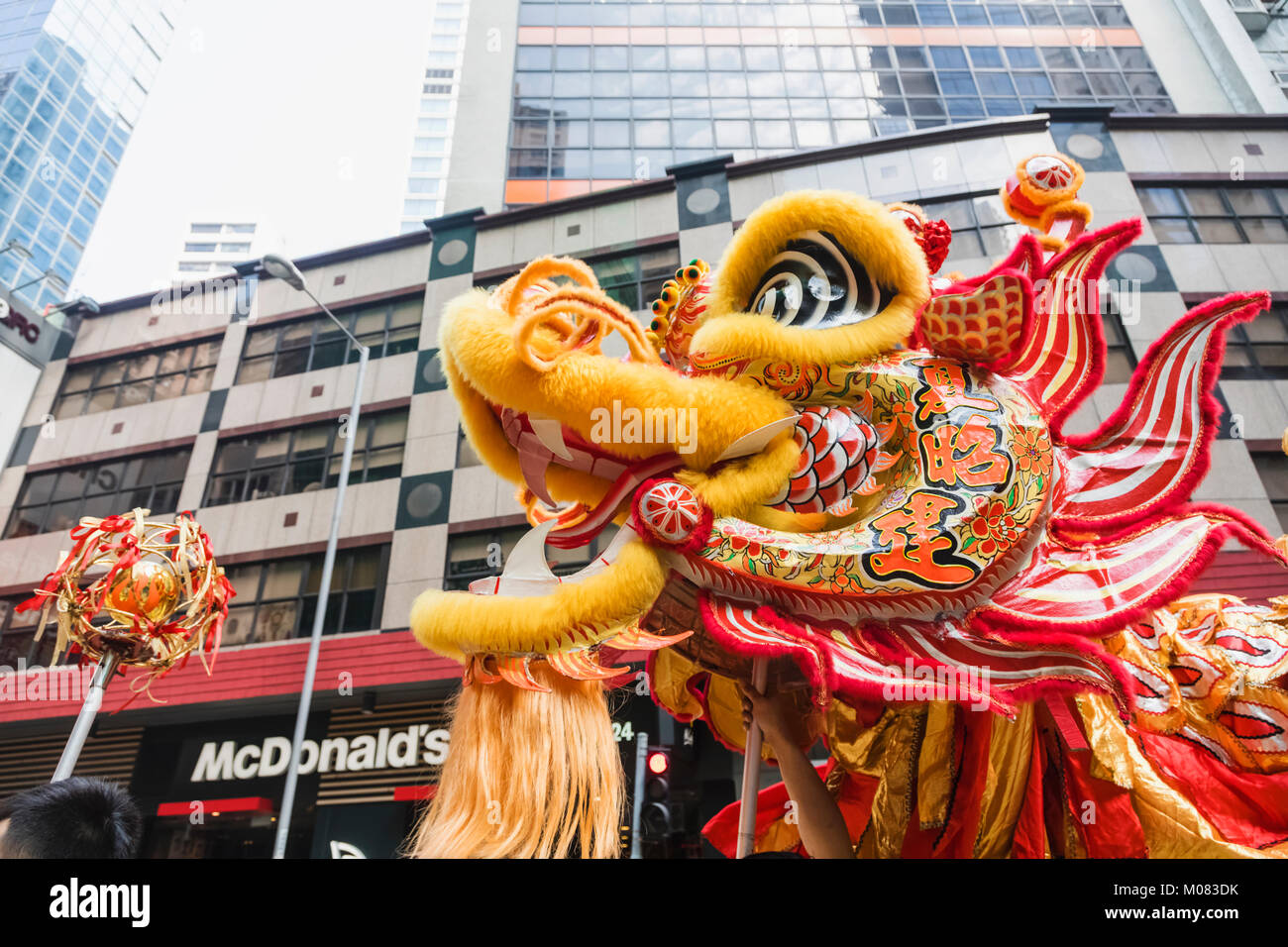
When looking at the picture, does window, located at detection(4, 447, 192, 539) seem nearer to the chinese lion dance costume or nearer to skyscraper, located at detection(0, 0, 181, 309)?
skyscraper, located at detection(0, 0, 181, 309)

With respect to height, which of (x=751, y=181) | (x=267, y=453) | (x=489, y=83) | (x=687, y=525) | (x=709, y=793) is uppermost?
(x=489, y=83)

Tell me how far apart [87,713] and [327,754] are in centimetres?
765

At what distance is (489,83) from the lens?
16.5 metres

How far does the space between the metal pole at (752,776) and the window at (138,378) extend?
14.9 m

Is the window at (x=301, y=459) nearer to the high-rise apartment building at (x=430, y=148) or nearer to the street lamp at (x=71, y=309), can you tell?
the street lamp at (x=71, y=309)

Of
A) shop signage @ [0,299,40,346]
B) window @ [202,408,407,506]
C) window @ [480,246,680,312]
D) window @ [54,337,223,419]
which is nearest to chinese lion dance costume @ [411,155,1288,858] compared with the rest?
window @ [480,246,680,312]

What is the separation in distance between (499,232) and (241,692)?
28.4 ft

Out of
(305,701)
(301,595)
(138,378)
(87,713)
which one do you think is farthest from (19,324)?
(87,713)

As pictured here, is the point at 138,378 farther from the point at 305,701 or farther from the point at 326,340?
the point at 305,701

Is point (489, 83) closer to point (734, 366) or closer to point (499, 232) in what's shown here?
point (499, 232)

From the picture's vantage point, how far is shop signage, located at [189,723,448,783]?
10250 millimetres

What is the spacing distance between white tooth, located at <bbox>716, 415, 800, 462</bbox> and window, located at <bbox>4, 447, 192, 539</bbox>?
14084mm
